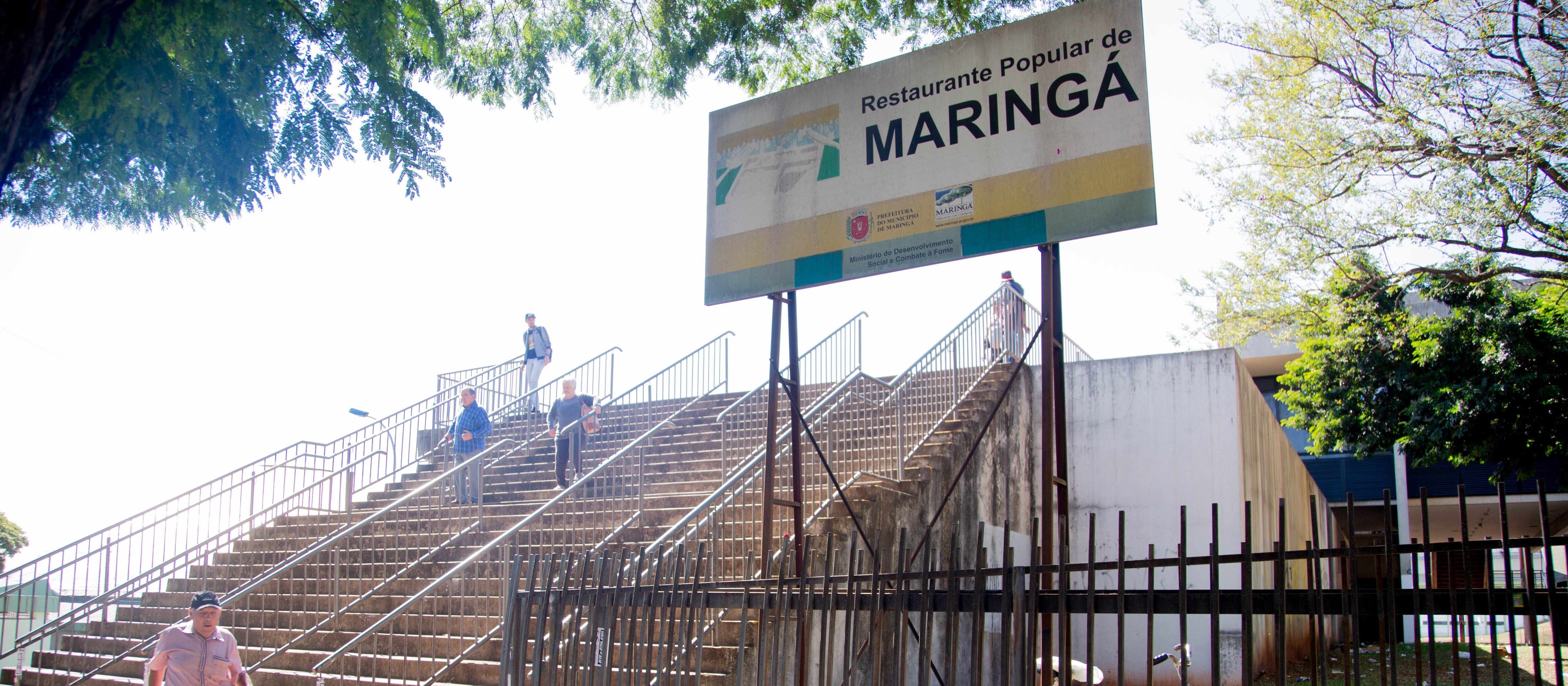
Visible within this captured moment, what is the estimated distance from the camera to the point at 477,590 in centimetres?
898

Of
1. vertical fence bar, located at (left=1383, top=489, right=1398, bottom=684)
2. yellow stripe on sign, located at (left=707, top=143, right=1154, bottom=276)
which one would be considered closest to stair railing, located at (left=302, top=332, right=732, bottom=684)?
yellow stripe on sign, located at (left=707, top=143, right=1154, bottom=276)

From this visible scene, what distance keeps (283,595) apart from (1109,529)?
10.9 metres

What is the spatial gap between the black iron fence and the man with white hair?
292 centimetres

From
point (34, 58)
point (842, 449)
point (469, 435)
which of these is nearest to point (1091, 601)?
point (34, 58)

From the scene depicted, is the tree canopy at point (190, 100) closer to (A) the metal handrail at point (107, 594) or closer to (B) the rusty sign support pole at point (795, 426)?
(B) the rusty sign support pole at point (795, 426)

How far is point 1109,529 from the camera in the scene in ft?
50.3

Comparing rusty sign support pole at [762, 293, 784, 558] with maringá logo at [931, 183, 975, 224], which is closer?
maringá logo at [931, 183, 975, 224]

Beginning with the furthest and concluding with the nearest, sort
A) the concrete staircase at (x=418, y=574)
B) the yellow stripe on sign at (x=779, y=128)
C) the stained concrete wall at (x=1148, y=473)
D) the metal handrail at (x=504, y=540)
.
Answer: the stained concrete wall at (x=1148, y=473), the concrete staircase at (x=418, y=574), the metal handrail at (x=504, y=540), the yellow stripe on sign at (x=779, y=128)

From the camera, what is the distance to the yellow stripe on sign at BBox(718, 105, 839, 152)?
7508mm

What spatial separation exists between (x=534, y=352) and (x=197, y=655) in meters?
10.3

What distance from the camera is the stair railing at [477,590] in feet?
27.0

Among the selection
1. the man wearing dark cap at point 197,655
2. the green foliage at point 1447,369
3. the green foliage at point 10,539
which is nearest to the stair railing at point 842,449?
the man wearing dark cap at point 197,655

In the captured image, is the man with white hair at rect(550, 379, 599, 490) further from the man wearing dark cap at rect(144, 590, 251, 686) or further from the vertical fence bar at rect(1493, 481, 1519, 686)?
the vertical fence bar at rect(1493, 481, 1519, 686)

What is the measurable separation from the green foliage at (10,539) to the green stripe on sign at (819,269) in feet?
99.5
